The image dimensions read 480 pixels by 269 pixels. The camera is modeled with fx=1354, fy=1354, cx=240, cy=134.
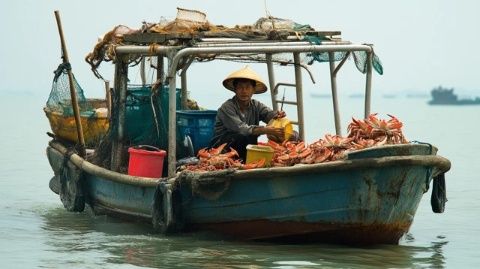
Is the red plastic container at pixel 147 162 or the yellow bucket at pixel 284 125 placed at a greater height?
the yellow bucket at pixel 284 125

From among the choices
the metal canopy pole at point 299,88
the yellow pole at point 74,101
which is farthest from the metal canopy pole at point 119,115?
the metal canopy pole at point 299,88

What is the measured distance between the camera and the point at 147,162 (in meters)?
13.8

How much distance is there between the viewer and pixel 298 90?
1413cm

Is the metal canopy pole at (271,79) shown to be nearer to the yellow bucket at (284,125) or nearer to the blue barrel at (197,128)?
the blue barrel at (197,128)

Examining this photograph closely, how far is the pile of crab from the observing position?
12250mm

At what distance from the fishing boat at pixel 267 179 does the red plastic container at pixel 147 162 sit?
151 mm

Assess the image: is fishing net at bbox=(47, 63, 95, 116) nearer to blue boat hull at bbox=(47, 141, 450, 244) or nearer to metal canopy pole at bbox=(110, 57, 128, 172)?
metal canopy pole at bbox=(110, 57, 128, 172)

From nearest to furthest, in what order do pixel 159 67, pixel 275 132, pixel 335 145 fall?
1. pixel 335 145
2. pixel 275 132
3. pixel 159 67

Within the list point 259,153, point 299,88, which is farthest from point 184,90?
point 259,153

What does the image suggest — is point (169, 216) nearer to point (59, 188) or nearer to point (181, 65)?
point (181, 65)

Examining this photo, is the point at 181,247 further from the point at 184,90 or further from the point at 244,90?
the point at 184,90

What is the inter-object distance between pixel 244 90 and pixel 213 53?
0.86m

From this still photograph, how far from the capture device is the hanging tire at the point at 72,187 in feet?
51.0

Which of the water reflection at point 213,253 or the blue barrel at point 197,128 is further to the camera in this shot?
the blue barrel at point 197,128
